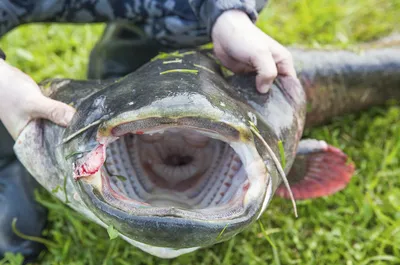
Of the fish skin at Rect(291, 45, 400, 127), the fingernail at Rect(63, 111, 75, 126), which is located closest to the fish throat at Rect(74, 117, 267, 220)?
the fingernail at Rect(63, 111, 75, 126)

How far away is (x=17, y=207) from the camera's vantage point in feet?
→ 8.05

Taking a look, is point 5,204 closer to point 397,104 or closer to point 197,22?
point 197,22

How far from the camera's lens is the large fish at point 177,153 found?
1.54m

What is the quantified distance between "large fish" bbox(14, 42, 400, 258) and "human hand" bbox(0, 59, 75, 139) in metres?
0.04

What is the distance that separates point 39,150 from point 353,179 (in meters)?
1.62

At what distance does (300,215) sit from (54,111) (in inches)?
52.1

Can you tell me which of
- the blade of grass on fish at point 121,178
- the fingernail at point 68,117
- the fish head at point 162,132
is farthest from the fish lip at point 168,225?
the fingernail at point 68,117

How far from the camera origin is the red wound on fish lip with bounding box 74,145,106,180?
1.58m

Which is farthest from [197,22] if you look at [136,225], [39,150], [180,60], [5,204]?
[136,225]

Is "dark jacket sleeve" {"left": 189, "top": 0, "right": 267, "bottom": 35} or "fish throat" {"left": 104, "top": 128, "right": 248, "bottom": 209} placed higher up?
"dark jacket sleeve" {"left": 189, "top": 0, "right": 267, "bottom": 35}

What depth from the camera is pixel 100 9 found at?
2746 mm

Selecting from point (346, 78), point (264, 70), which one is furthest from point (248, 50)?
point (346, 78)

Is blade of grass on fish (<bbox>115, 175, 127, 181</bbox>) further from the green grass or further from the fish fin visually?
the fish fin

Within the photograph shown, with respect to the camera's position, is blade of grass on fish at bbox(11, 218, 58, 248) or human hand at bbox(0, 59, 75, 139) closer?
human hand at bbox(0, 59, 75, 139)
